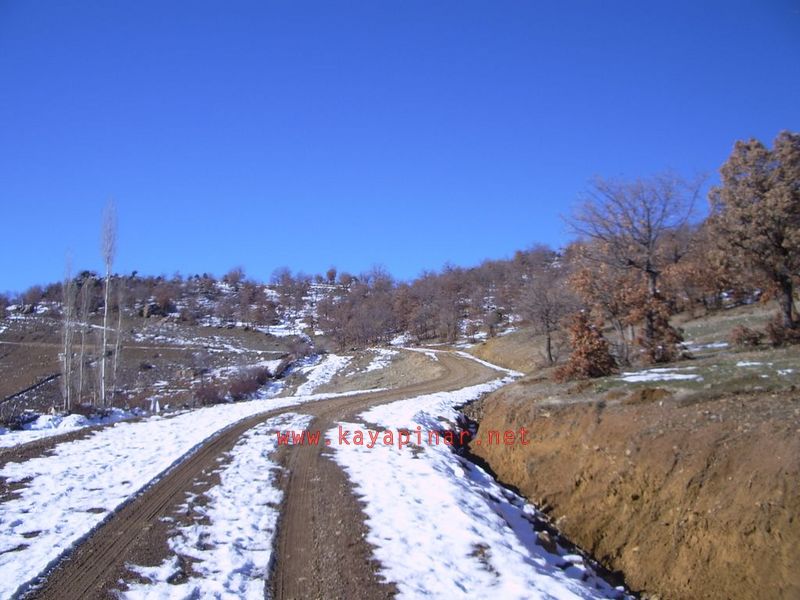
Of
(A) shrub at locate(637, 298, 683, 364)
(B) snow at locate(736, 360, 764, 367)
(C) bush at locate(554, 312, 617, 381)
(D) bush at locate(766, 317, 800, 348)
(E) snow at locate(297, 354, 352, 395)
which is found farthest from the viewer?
(E) snow at locate(297, 354, 352, 395)

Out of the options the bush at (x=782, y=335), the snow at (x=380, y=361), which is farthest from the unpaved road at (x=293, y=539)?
the snow at (x=380, y=361)

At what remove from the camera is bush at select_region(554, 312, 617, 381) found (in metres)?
14.2

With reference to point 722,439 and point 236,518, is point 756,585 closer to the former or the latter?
point 722,439

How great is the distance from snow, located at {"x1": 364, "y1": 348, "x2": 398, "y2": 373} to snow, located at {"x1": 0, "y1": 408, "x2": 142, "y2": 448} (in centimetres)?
2137

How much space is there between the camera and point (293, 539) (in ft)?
21.8

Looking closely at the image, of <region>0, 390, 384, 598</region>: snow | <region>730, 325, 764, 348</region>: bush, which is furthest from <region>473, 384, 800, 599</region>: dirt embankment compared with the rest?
<region>730, 325, 764, 348</region>: bush

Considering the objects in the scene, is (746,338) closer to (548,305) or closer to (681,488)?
(681,488)

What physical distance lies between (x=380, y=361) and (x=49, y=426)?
30552 mm

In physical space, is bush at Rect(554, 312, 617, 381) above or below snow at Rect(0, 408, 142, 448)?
above

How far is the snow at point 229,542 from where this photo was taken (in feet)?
17.4

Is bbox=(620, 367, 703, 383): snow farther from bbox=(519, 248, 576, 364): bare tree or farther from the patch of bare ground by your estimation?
bbox=(519, 248, 576, 364): bare tree

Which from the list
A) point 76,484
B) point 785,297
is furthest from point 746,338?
point 76,484

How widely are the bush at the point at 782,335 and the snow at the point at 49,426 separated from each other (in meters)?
18.8

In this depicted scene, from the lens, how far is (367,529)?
6.91 meters
